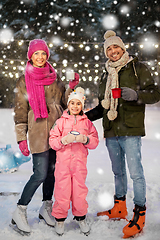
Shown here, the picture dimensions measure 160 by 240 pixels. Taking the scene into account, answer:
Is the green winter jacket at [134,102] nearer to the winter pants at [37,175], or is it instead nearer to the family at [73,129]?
the family at [73,129]

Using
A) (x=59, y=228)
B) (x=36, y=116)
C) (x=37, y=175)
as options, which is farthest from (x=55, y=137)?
(x=59, y=228)

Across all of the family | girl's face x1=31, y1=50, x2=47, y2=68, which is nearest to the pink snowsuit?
the family

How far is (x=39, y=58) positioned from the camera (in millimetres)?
2287

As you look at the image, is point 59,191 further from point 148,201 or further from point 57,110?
point 148,201

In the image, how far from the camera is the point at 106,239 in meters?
2.09

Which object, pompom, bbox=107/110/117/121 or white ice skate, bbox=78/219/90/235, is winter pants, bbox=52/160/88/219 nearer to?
white ice skate, bbox=78/219/90/235

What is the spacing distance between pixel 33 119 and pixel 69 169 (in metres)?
0.64

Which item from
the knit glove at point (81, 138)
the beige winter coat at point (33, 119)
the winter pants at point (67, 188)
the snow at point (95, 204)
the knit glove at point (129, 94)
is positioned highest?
the knit glove at point (129, 94)

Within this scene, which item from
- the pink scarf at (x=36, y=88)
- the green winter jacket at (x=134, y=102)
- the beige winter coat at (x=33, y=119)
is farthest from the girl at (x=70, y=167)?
the green winter jacket at (x=134, y=102)

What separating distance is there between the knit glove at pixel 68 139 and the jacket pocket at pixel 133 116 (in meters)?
0.59

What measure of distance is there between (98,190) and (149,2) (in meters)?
24.1

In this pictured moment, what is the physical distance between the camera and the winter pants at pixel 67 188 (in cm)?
219

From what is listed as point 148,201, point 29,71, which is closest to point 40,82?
point 29,71

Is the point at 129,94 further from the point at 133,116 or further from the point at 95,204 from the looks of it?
the point at 95,204
